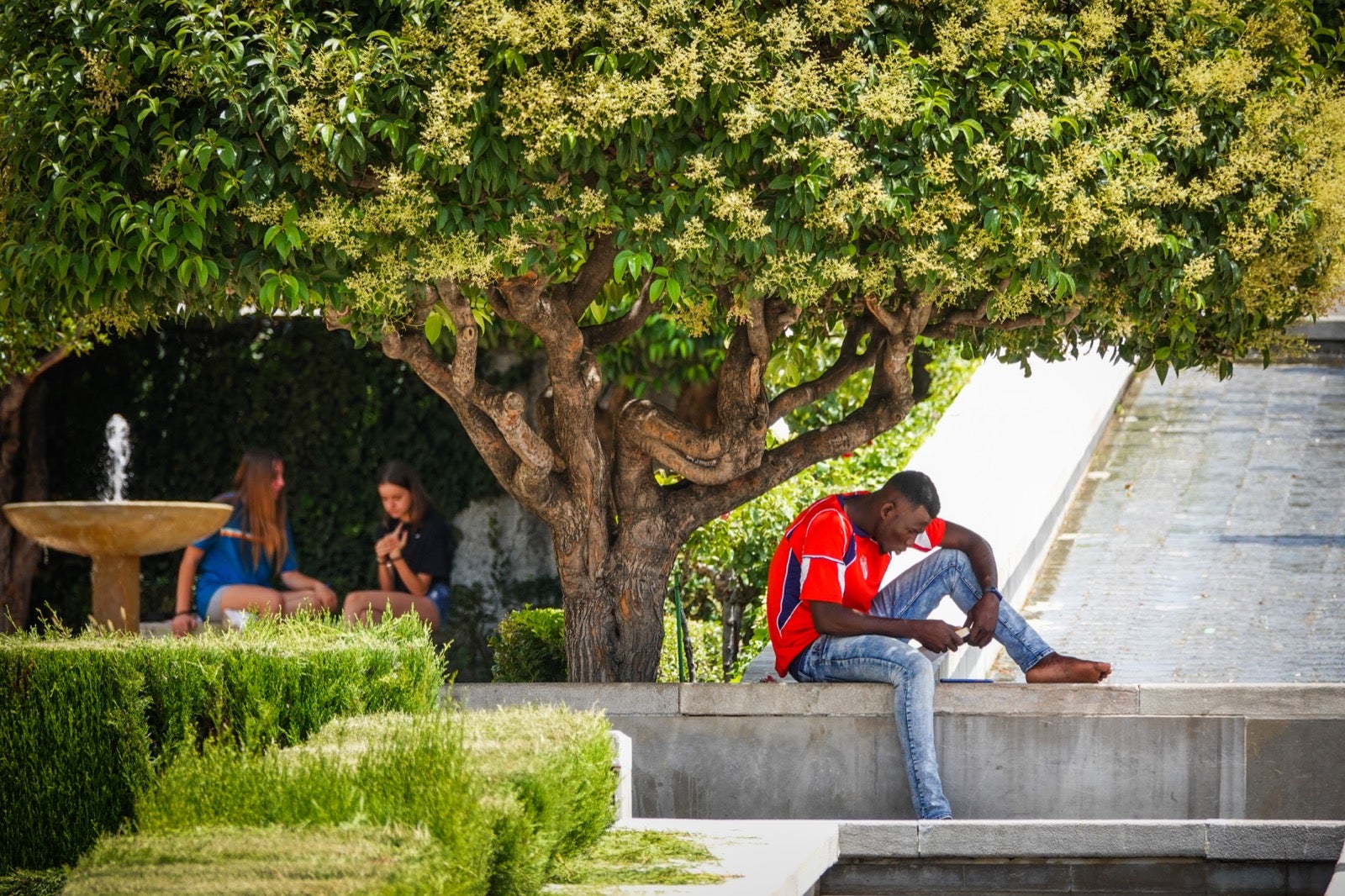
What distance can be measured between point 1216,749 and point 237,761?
4.00 m

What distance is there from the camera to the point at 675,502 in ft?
25.0

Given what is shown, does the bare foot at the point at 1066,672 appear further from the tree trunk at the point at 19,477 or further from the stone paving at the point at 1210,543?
the tree trunk at the point at 19,477

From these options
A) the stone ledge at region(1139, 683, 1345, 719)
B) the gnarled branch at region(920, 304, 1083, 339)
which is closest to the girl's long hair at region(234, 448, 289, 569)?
the gnarled branch at region(920, 304, 1083, 339)

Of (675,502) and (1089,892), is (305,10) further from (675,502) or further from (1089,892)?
(1089,892)

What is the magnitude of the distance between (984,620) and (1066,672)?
15.9 inches

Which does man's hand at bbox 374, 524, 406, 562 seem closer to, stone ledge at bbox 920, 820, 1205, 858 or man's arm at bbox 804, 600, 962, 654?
man's arm at bbox 804, 600, 962, 654

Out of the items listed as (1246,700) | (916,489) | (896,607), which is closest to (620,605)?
(896,607)

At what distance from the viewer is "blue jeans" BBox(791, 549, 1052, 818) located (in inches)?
250

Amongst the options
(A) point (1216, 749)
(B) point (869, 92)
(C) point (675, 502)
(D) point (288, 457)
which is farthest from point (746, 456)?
(D) point (288, 457)

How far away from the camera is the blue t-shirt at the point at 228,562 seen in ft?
30.1

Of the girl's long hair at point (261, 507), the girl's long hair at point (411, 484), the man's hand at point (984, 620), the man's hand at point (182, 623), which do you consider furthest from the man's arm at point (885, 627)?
the man's hand at point (182, 623)

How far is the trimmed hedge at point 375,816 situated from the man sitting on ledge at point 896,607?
1.85m

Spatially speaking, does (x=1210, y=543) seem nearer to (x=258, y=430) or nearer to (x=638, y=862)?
(x=638, y=862)

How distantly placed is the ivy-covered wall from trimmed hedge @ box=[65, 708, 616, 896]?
8406mm
